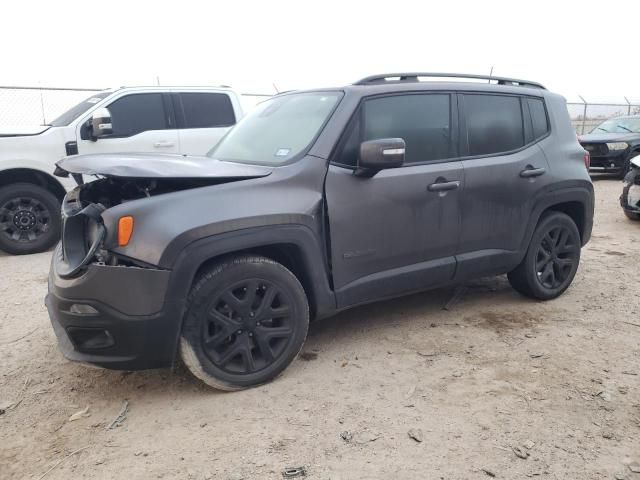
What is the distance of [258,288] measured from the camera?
10.0 ft

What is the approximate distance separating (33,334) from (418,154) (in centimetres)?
313

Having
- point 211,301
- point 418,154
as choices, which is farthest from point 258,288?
point 418,154

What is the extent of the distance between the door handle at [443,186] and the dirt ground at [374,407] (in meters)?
1.06

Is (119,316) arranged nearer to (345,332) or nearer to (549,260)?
(345,332)

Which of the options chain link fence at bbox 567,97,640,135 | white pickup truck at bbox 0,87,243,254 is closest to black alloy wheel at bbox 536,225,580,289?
white pickup truck at bbox 0,87,243,254

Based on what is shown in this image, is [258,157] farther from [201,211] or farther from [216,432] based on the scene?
[216,432]

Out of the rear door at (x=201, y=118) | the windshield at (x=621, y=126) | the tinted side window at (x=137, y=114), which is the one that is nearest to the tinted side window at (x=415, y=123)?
the rear door at (x=201, y=118)

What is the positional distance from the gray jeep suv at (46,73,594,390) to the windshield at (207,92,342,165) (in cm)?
2

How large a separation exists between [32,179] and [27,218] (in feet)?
1.76

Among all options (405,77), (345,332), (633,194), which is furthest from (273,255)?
(633,194)

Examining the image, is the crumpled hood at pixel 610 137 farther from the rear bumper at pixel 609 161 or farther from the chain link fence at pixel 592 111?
the chain link fence at pixel 592 111

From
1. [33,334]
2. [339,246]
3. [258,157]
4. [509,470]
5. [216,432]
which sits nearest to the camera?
[509,470]

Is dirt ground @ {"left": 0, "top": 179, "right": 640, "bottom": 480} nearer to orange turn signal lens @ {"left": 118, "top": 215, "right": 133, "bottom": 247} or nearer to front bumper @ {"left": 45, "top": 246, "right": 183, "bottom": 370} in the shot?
front bumper @ {"left": 45, "top": 246, "right": 183, "bottom": 370}

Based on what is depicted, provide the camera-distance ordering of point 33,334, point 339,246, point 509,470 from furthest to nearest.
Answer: point 33,334
point 339,246
point 509,470
